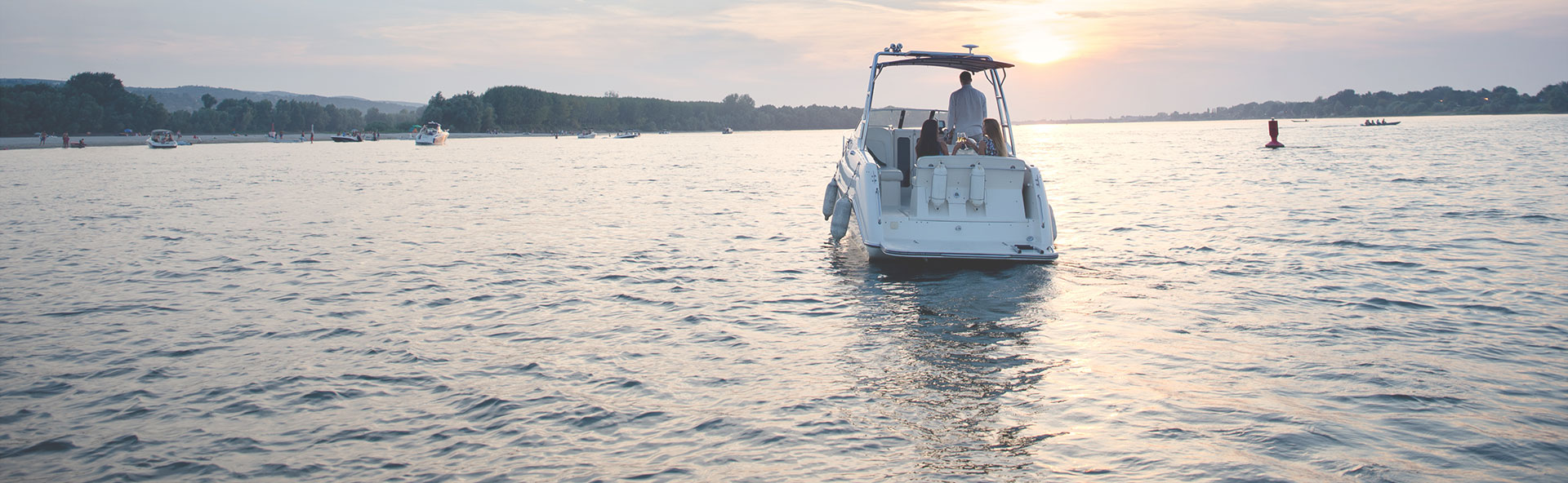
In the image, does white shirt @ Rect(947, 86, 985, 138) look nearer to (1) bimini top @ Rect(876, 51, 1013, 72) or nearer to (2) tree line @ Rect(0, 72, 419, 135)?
(1) bimini top @ Rect(876, 51, 1013, 72)

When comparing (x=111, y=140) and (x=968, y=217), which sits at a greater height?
(x=111, y=140)

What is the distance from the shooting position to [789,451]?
542cm

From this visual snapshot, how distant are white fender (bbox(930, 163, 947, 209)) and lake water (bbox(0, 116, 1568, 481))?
0.87m

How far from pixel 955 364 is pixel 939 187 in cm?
473

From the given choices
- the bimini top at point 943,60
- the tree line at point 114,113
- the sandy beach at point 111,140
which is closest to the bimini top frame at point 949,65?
the bimini top at point 943,60

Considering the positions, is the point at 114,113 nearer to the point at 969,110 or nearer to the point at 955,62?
the point at 955,62

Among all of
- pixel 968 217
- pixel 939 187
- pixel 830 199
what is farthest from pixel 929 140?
pixel 830 199

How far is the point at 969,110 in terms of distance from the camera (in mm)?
13672

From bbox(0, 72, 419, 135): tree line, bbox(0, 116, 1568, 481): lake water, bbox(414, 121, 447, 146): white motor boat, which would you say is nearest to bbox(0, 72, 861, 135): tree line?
bbox(0, 72, 419, 135): tree line

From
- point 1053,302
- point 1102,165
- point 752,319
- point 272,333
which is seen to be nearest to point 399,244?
point 272,333

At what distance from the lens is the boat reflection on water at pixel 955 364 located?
17.8ft

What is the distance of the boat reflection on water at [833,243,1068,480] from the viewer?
5.43m

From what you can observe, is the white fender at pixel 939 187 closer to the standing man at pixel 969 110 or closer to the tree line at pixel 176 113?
the standing man at pixel 969 110

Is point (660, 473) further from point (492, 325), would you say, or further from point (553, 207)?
point (553, 207)
